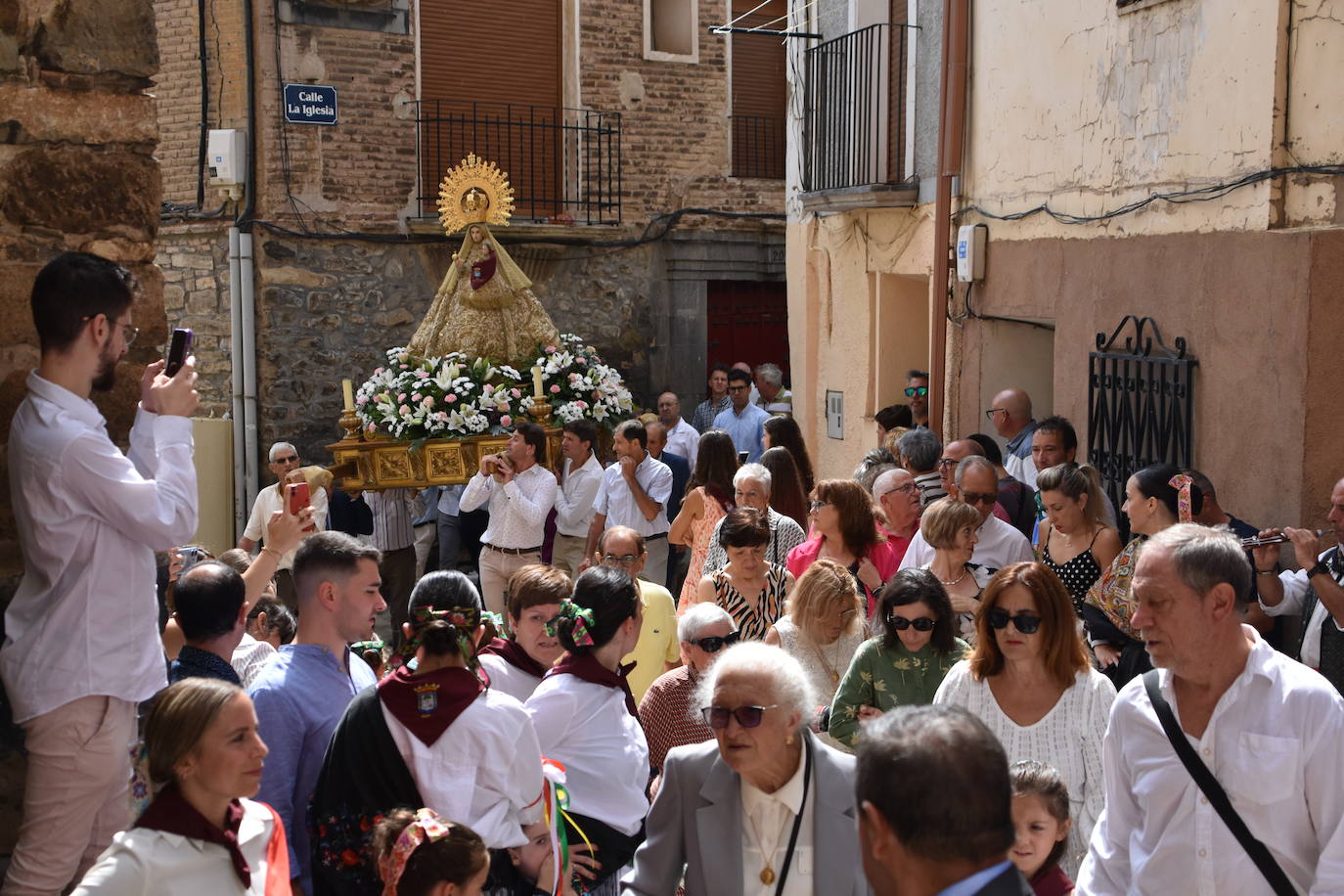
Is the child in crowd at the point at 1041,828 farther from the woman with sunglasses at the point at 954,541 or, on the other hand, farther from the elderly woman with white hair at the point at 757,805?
the woman with sunglasses at the point at 954,541

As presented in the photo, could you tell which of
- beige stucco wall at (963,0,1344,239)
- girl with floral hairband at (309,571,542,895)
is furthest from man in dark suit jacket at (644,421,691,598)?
girl with floral hairband at (309,571,542,895)

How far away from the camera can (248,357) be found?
13.9m

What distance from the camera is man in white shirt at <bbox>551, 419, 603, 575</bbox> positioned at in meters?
9.61

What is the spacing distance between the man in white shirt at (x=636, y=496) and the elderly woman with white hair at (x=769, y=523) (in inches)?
84.5

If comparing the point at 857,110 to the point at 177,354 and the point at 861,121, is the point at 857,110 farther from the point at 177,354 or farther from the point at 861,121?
the point at 177,354

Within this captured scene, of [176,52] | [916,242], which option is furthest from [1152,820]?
[176,52]

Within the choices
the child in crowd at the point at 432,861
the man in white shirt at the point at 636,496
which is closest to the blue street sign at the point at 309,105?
the man in white shirt at the point at 636,496

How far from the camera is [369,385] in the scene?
1048 cm

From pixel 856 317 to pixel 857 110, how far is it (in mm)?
1695

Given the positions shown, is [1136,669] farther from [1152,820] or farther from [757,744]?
[757,744]

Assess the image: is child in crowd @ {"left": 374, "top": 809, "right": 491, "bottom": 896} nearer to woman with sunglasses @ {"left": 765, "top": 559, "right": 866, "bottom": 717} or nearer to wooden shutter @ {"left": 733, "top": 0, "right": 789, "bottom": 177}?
woman with sunglasses @ {"left": 765, "top": 559, "right": 866, "bottom": 717}

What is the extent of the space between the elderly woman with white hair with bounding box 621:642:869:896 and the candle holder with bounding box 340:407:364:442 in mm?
6686

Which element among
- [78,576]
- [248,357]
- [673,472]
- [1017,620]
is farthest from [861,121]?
[78,576]

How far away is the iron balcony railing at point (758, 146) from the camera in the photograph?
16.7 meters
